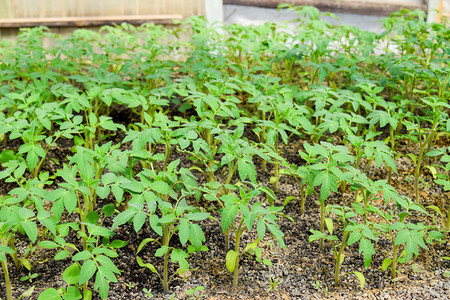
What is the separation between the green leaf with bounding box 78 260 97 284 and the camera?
1602 mm

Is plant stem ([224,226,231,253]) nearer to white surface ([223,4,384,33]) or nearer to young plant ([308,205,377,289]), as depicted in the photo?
young plant ([308,205,377,289])

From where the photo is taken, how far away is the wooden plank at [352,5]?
16.6 feet

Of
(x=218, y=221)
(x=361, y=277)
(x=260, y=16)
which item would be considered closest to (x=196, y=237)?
(x=218, y=221)

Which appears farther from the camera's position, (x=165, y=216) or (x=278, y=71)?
(x=278, y=71)

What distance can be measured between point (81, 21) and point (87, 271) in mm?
3784

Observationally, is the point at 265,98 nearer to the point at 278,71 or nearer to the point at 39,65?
the point at 278,71

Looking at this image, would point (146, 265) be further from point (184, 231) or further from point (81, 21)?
point (81, 21)

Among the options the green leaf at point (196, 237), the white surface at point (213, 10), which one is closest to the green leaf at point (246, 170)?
the green leaf at point (196, 237)

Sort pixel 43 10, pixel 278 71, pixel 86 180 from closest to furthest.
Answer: pixel 86 180
pixel 278 71
pixel 43 10

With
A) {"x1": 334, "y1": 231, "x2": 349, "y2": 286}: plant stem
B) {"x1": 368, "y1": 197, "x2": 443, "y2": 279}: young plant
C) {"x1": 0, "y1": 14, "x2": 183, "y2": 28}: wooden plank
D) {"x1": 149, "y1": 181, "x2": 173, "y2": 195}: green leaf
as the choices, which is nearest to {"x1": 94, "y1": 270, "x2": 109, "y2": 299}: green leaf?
{"x1": 149, "y1": 181, "x2": 173, "y2": 195}: green leaf

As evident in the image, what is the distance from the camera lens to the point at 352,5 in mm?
5113

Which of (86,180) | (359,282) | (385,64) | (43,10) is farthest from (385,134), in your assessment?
(43,10)

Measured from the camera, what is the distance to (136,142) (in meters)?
2.11

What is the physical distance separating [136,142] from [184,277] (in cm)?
69
